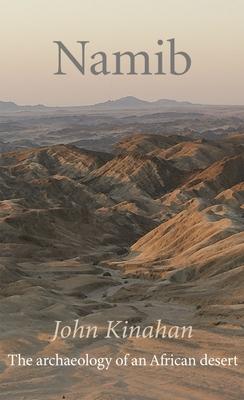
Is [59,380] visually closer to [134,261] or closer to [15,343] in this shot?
[15,343]

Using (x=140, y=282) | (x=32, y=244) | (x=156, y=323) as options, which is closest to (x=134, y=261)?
(x=140, y=282)

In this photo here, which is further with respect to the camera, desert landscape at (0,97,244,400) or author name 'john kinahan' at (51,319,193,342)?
author name 'john kinahan' at (51,319,193,342)

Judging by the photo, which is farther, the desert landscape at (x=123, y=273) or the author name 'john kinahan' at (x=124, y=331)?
the author name 'john kinahan' at (x=124, y=331)

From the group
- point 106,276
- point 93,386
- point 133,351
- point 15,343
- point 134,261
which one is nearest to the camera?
point 93,386

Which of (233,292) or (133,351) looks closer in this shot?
(133,351)
